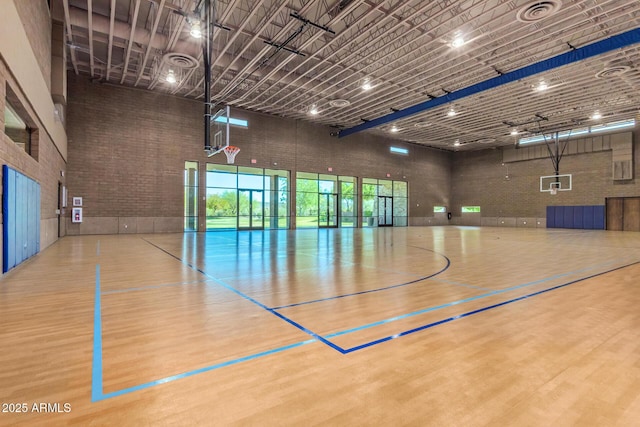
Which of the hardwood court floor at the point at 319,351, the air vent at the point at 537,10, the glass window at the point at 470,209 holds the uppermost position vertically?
the air vent at the point at 537,10

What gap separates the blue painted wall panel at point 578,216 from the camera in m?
26.3

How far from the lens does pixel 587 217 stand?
1022 inches

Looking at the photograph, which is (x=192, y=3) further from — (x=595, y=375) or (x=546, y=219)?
(x=546, y=219)

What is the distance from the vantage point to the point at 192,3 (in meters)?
10.7

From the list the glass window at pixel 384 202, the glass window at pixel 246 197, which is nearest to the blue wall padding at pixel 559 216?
the glass window at pixel 384 202

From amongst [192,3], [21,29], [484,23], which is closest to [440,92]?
[484,23]

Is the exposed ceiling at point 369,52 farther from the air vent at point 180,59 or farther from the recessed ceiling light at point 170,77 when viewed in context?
the recessed ceiling light at point 170,77

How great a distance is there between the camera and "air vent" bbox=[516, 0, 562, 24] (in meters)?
9.49

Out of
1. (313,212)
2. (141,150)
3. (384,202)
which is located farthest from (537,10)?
(384,202)

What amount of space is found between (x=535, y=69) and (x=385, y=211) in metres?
16.6

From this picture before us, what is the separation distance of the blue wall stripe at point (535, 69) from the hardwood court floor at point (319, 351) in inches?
404

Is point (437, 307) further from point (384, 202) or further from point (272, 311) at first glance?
point (384, 202)

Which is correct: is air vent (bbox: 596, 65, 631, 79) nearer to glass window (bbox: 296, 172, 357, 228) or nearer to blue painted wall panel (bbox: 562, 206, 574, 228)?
blue painted wall panel (bbox: 562, 206, 574, 228)

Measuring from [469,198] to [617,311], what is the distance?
101 feet
